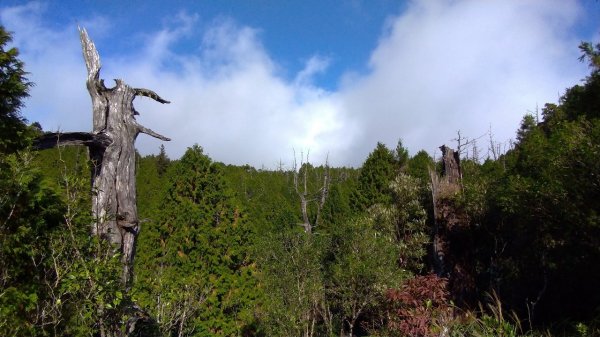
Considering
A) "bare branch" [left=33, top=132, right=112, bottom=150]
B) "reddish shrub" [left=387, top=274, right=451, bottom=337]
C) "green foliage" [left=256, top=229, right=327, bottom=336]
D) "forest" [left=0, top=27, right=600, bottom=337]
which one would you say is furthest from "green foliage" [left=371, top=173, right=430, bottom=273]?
"bare branch" [left=33, top=132, right=112, bottom=150]

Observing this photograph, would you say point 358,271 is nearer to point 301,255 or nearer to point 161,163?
point 301,255

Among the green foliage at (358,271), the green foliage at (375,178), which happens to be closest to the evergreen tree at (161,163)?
the green foliage at (375,178)

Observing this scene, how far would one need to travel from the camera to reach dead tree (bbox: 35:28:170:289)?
555 cm

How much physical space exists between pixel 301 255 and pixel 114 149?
4.67 metres

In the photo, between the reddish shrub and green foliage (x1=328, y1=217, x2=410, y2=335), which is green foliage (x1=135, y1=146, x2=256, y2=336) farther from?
the reddish shrub

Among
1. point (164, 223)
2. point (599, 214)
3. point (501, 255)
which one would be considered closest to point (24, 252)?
point (164, 223)

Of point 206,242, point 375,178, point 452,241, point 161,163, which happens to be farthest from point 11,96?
point 161,163

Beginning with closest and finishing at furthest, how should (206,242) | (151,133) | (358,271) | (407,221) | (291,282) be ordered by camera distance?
(151,133), (291,282), (358,271), (206,242), (407,221)

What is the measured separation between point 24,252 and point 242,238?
7098 mm

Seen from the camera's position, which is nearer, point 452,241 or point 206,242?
point 206,242

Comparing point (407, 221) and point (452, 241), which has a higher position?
point (407, 221)

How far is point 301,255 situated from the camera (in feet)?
29.9

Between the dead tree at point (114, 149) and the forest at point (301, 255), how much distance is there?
31 cm

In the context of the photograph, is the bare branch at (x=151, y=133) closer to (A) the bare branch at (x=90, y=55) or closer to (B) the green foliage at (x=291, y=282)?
(A) the bare branch at (x=90, y=55)
